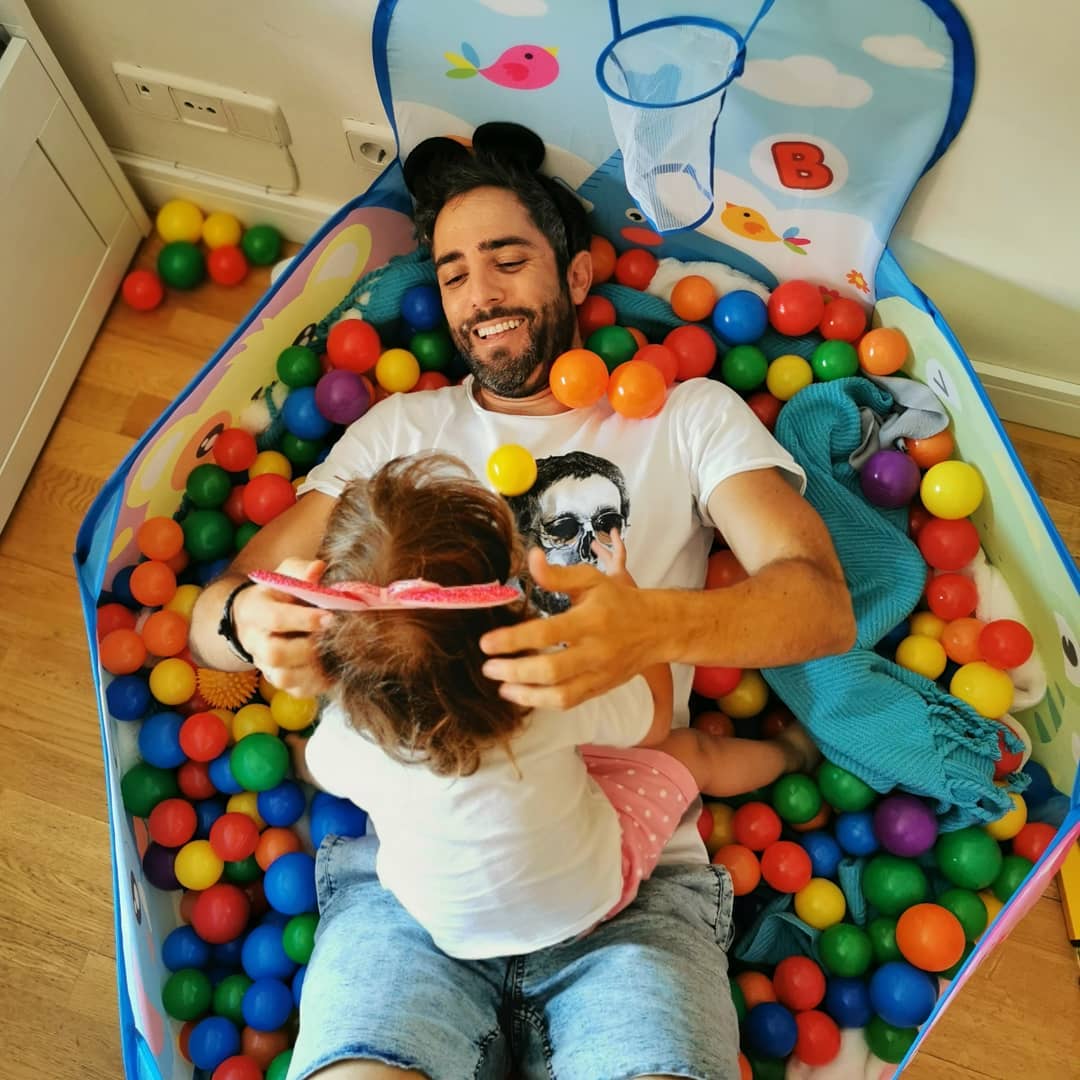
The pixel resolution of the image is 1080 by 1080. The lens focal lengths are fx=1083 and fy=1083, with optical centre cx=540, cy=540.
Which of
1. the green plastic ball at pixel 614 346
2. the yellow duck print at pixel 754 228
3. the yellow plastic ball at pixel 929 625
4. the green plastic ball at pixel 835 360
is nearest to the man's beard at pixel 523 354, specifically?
the green plastic ball at pixel 614 346

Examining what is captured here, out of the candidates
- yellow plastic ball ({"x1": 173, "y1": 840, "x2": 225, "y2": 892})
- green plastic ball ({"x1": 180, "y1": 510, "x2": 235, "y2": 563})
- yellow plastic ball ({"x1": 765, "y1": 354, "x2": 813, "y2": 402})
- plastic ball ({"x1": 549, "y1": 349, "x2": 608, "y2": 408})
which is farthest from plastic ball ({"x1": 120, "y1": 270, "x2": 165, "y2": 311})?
yellow plastic ball ({"x1": 765, "y1": 354, "x2": 813, "y2": 402})

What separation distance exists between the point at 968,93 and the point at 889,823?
32.3 inches

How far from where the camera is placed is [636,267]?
1527mm

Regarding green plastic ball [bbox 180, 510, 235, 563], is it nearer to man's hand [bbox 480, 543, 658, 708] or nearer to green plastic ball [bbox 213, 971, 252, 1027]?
green plastic ball [bbox 213, 971, 252, 1027]

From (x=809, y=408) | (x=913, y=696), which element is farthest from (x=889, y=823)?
(x=809, y=408)

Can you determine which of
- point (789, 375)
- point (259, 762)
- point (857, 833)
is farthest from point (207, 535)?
point (857, 833)

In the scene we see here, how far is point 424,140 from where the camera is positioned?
141cm

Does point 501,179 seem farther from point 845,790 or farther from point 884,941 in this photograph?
point 884,941

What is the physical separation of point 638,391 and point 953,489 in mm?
421

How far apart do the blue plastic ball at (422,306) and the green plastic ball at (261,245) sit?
0.31 m

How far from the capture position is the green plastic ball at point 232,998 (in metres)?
1.27

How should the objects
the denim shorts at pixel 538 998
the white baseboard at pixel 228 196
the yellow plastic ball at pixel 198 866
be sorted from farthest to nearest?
the white baseboard at pixel 228 196, the yellow plastic ball at pixel 198 866, the denim shorts at pixel 538 998

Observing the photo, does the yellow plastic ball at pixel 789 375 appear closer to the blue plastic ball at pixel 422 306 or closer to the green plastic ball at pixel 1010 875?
the blue plastic ball at pixel 422 306

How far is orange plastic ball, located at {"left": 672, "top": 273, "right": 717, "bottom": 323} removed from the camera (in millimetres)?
1493
